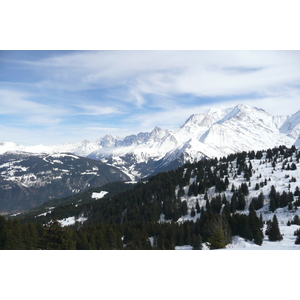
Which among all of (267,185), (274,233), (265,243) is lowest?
(265,243)

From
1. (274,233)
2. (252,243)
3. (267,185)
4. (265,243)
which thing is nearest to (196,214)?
(267,185)

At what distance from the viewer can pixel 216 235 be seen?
135 ft

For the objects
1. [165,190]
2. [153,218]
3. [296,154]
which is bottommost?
[153,218]

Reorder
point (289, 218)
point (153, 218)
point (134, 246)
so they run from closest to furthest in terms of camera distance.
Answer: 1. point (134, 246)
2. point (289, 218)
3. point (153, 218)

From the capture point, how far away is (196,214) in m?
99.0

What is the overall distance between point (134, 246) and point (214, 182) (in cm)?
7791

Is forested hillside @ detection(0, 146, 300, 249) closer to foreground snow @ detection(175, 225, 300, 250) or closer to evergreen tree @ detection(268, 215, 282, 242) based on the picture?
evergreen tree @ detection(268, 215, 282, 242)

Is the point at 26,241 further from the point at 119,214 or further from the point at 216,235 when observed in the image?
the point at 119,214

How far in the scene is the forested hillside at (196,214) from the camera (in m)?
42.7

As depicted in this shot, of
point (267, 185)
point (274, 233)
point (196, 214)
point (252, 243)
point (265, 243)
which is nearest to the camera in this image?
point (265, 243)

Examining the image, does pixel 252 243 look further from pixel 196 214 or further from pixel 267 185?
pixel 267 185

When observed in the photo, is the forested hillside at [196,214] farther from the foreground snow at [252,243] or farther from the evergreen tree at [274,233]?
the foreground snow at [252,243]

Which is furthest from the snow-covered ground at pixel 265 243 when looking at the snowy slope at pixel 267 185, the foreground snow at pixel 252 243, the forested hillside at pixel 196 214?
the snowy slope at pixel 267 185

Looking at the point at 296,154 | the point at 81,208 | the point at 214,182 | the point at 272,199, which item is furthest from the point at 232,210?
the point at 81,208
